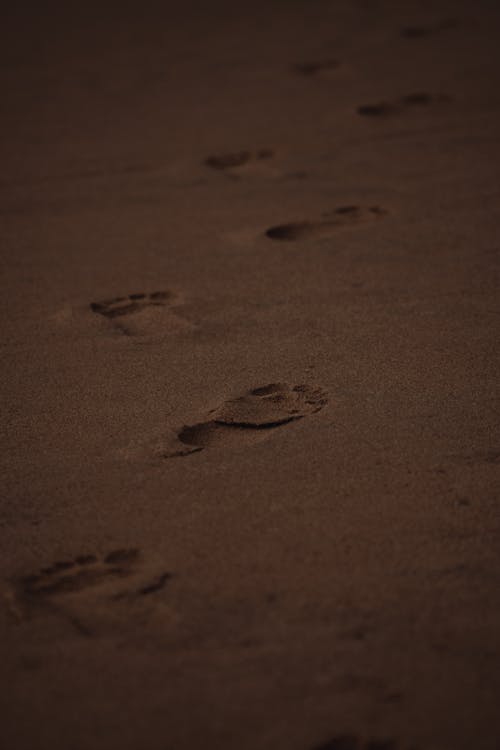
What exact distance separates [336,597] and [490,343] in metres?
0.87

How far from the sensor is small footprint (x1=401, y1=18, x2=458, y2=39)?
4.48 m

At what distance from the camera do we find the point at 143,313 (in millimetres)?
2152

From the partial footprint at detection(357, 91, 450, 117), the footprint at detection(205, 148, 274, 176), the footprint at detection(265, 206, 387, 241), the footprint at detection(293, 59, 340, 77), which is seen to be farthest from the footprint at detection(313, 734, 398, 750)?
the footprint at detection(293, 59, 340, 77)

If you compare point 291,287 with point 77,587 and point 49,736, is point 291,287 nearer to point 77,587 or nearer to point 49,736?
point 77,587

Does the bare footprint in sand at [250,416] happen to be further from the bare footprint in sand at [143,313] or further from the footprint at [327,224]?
the footprint at [327,224]

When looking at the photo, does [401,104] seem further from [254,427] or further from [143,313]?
[254,427]

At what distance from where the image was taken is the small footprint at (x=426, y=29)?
4.48m

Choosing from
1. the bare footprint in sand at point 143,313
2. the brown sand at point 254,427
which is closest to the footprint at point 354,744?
the brown sand at point 254,427

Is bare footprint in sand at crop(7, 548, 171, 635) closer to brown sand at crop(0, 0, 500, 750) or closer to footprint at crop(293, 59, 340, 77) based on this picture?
brown sand at crop(0, 0, 500, 750)

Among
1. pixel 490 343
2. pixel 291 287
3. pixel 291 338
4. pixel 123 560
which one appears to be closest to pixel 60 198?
pixel 291 287

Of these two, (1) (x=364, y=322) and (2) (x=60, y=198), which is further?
(2) (x=60, y=198)

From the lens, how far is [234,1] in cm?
538

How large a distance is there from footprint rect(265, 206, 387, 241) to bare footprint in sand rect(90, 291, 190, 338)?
49 centimetres

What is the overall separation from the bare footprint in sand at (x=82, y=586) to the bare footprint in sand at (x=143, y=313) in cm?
77
